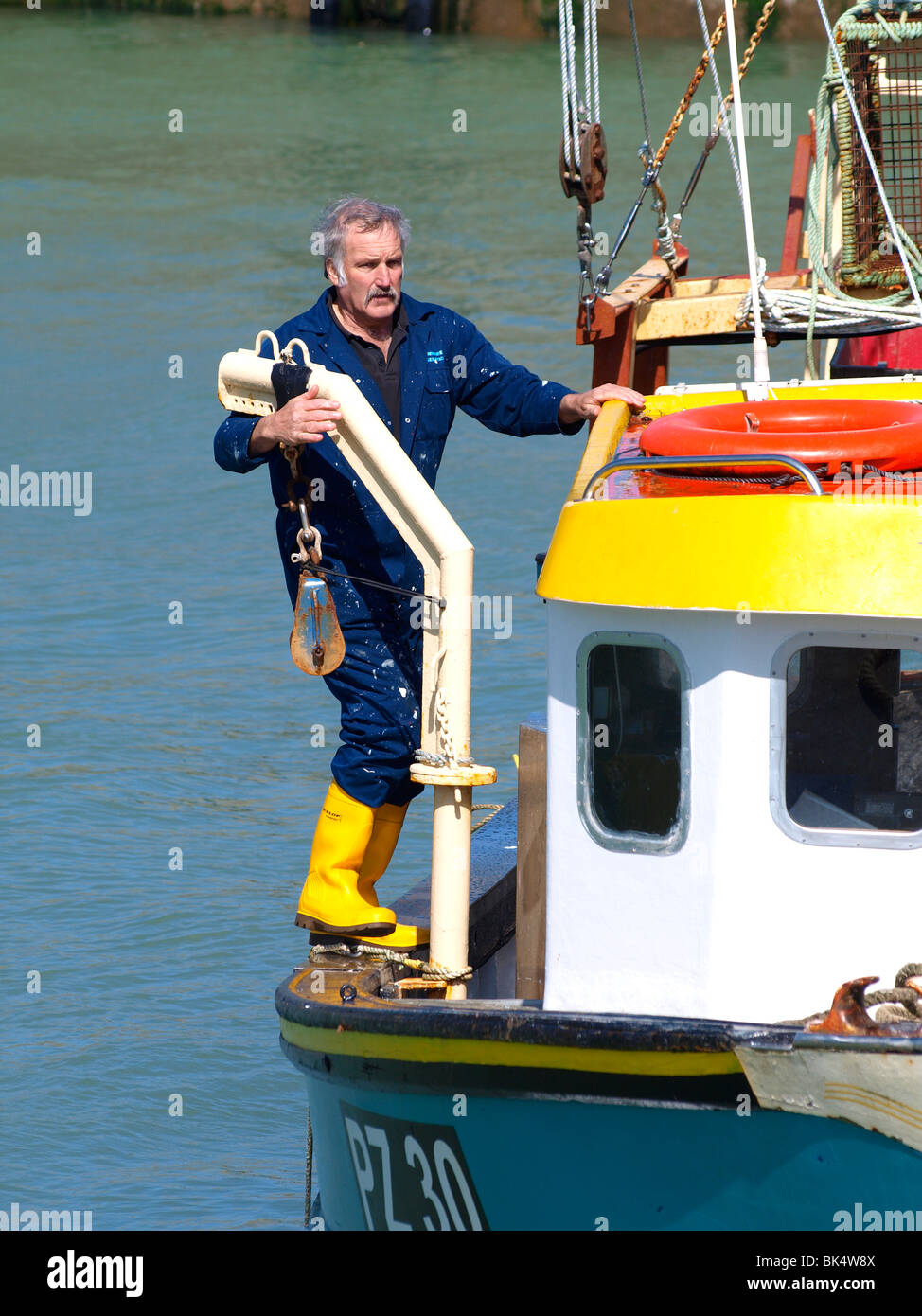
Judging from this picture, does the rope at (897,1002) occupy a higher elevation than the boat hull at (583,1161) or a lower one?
higher

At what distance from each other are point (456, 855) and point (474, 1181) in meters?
0.76

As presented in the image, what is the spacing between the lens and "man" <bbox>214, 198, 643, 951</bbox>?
190 inches

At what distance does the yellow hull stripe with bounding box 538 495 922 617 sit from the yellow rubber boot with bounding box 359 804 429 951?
1182 millimetres

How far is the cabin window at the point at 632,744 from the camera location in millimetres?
4055

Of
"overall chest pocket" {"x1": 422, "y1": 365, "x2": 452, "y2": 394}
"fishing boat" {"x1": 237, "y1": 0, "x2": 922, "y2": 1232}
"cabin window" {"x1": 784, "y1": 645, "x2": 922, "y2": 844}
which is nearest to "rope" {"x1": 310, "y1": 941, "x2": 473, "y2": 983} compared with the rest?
"fishing boat" {"x1": 237, "y1": 0, "x2": 922, "y2": 1232}

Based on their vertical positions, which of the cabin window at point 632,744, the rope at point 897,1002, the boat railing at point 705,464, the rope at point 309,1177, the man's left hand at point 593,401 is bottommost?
the rope at point 309,1177

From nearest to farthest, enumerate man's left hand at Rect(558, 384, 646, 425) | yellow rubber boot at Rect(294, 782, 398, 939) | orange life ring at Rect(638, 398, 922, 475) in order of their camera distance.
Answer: orange life ring at Rect(638, 398, 922, 475), yellow rubber boot at Rect(294, 782, 398, 939), man's left hand at Rect(558, 384, 646, 425)

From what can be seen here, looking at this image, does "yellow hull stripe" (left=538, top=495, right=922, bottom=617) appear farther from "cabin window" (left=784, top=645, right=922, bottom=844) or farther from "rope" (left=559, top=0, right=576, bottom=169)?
"rope" (left=559, top=0, right=576, bottom=169)

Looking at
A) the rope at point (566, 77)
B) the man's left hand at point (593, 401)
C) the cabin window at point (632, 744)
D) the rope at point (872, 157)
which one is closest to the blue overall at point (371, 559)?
the man's left hand at point (593, 401)

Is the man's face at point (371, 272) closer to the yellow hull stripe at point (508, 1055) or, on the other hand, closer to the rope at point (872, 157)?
the rope at point (872, 157)

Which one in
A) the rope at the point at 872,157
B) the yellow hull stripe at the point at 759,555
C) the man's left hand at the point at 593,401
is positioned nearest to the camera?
the yellow hull stripe at the point at 759,555

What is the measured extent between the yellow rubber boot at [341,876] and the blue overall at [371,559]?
57 millimetres

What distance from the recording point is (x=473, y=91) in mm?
30875
